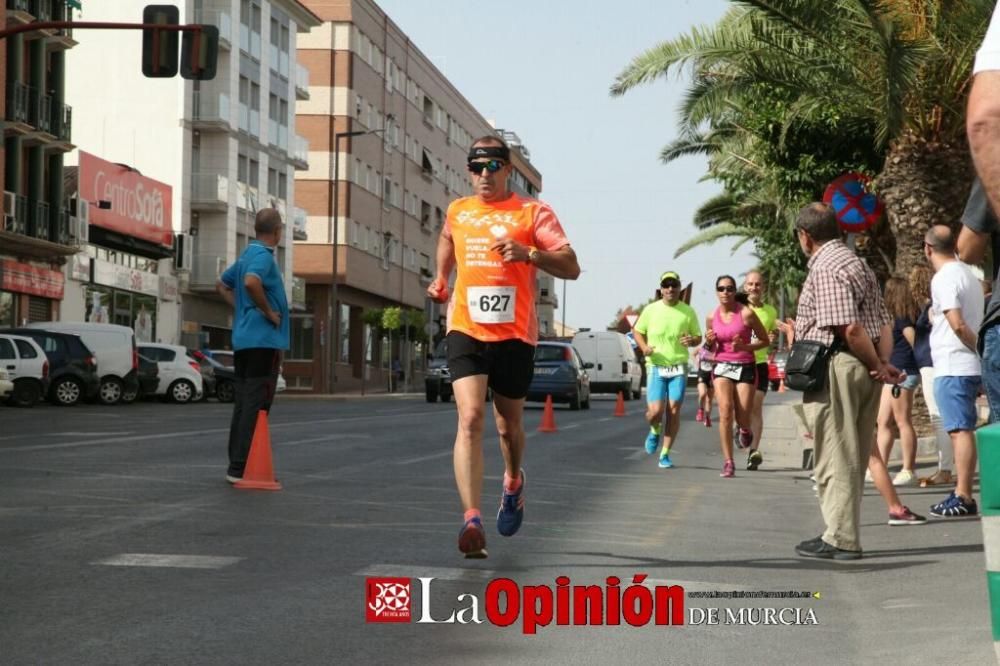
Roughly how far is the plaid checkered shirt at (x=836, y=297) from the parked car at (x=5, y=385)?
25.3 m

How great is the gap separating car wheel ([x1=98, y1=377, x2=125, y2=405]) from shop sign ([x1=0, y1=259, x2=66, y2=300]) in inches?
351

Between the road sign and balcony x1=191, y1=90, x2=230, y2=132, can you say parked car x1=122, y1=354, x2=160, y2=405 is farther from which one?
the road sign

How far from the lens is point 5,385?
105ft

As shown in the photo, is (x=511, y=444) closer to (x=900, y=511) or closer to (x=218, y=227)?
(x=900, y=511)

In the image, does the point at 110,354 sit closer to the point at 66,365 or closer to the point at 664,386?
the point at 66,365

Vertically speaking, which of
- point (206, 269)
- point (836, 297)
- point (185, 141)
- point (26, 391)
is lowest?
point (26, 391)

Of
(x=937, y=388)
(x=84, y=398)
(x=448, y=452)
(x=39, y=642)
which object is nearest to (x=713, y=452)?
(x=448, y=452)

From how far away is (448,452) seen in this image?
17.5 metres

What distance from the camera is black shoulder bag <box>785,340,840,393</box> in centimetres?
857

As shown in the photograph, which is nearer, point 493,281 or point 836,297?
point 493,281

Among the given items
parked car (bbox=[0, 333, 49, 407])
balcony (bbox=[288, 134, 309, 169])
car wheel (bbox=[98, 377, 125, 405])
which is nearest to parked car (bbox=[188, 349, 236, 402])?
car wheel (bbox=[98, 377, 125, 405])

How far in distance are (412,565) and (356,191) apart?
2754 inches

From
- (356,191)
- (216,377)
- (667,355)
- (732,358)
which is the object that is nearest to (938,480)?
(732,358)

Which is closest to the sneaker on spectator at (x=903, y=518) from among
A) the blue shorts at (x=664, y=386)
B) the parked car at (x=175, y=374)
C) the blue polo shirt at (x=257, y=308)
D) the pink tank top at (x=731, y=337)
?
the blue polo shirt at (x=257, y=308)
